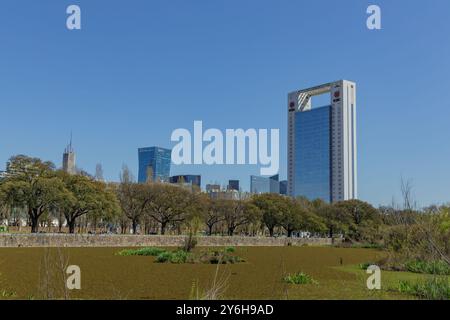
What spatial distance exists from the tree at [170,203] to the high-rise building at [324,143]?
10103 cm

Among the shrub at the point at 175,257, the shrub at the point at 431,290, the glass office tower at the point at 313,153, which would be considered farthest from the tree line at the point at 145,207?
the glass office tower at the point at 313,153

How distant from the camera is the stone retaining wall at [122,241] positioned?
3985 centimetres

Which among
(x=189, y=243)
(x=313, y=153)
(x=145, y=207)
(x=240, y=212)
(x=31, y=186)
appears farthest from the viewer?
(x=313, y=153)

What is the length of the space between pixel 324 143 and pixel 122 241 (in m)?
119

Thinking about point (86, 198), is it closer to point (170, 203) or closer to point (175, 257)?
point (170, 203)

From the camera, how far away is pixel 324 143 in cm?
16000

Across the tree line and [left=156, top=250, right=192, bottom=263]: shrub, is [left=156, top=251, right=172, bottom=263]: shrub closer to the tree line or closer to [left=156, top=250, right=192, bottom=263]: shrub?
[left=156, top=250, right=192, bottom=263]: shrub

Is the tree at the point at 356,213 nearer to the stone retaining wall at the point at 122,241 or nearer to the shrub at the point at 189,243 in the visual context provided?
the stone retaining wall at the point at 122,241

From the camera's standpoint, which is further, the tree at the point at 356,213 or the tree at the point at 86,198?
the tree at the point at 356,213

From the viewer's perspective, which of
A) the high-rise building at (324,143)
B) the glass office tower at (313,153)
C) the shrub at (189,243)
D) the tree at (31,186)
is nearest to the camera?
the shrub at (189,243)

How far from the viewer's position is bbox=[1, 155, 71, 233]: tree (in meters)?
45.7

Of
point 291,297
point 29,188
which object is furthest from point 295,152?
point 291,297

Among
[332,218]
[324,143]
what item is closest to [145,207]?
[332,218]
